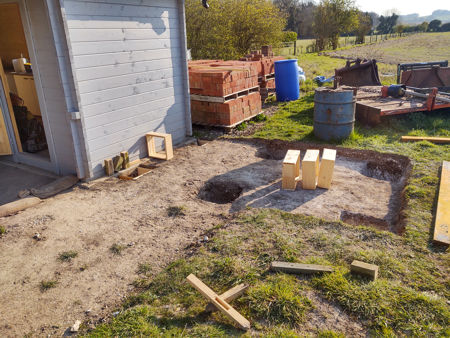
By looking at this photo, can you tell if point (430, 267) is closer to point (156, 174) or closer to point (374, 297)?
point (374, 297)

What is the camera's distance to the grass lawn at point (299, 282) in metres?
3.16

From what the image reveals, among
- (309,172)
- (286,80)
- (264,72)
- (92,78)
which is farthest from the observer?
(264,72)

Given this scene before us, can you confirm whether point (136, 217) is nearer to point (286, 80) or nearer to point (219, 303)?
point (219, 303)

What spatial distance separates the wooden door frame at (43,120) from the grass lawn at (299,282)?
3.82 m

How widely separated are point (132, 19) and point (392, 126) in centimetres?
675

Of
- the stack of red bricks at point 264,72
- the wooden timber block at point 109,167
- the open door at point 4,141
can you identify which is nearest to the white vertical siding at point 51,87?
the wooden timber block at point 109,167

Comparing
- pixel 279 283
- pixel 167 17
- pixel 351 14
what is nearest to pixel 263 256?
pixel 279 283

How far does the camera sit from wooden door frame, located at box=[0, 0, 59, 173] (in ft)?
19.2

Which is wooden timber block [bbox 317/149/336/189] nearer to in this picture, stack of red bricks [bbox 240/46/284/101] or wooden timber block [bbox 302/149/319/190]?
wooden timber block [bbox 302/149/319/190]

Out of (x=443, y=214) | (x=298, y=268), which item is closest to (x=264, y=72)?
(x=443, y=214)

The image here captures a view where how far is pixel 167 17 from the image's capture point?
24.8ft

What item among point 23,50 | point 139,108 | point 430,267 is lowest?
point 430,267

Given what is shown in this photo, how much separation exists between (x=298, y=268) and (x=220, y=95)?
579 centimetres

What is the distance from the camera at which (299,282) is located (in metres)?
3.65
